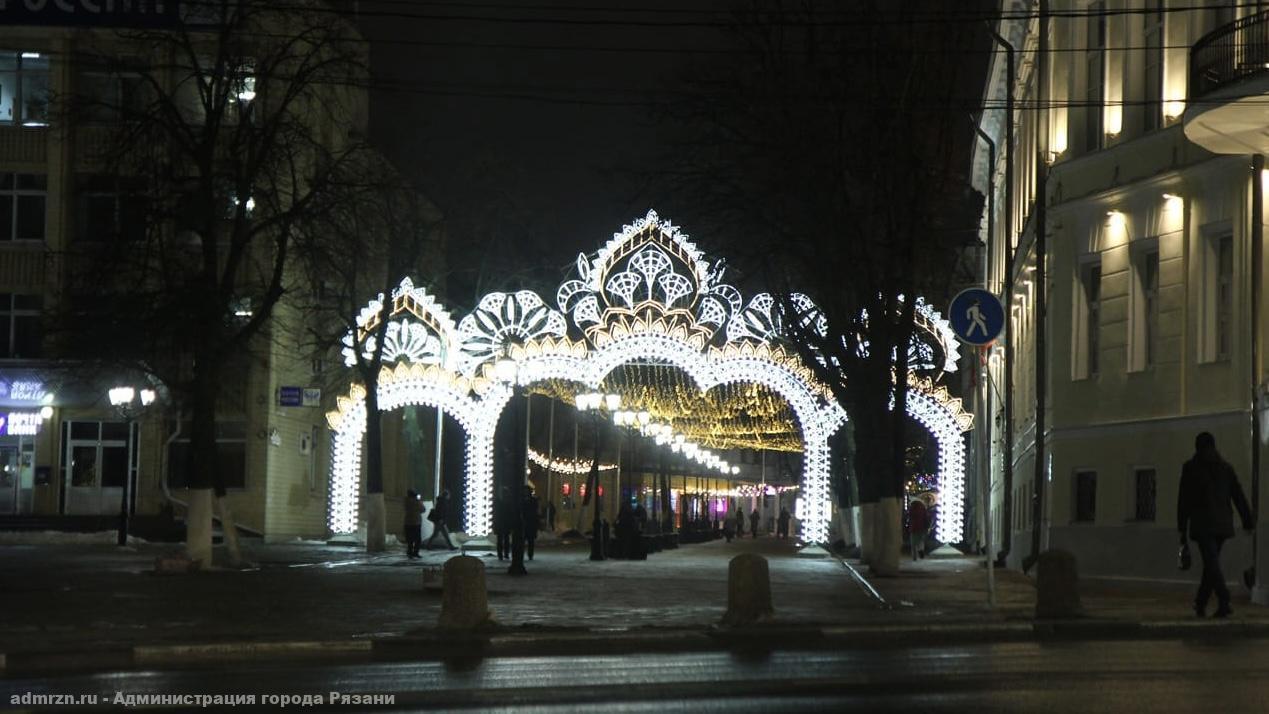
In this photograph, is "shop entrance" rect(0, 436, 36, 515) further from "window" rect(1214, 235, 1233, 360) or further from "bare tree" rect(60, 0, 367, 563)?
"window" rect(1214, 235, 1233, 360)

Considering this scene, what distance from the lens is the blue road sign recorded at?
20.8 metres

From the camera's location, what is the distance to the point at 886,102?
36000mm

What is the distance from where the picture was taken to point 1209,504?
19.3 meters

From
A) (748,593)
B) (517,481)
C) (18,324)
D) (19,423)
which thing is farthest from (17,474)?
(748,593)

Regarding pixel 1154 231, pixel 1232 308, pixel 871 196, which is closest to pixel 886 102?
pixel 871 196

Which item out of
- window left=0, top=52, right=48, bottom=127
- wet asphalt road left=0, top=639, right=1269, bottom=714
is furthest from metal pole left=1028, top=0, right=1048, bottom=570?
window left=0, top=52, right=48, bottom=127

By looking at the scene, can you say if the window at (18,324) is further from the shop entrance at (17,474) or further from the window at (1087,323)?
the window at (1087,323)

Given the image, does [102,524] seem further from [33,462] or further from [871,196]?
[871,196]

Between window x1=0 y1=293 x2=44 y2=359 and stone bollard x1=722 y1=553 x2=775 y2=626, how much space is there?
1714 inches

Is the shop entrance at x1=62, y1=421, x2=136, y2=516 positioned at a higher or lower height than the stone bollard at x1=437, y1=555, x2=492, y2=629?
higher

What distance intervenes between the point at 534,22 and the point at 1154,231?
1150 centimetres

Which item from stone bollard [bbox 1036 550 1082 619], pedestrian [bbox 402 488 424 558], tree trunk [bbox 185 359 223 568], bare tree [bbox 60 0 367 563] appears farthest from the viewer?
pedestrian [bbox 402 488 424 558]

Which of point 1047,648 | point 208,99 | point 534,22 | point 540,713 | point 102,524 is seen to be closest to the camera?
point 540,713

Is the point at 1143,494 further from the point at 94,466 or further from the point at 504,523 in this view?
the point at 94,466
